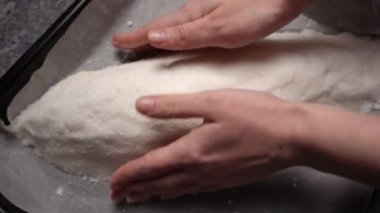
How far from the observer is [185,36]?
23.0 inches

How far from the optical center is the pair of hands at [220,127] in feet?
1.67

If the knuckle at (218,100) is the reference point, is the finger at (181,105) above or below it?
below

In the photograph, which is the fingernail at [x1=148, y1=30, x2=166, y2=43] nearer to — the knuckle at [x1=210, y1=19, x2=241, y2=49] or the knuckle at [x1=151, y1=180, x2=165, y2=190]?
the knuckle at [x1=210, y1=19, x2=241, y2=49]

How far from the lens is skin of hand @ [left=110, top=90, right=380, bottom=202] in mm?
488

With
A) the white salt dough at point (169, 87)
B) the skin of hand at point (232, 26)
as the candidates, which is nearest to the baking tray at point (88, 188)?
the white salt dough at point (169, 87)

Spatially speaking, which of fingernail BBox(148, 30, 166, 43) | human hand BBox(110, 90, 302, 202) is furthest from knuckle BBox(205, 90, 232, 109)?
fingernail BBox(148, 30, 166, 43)

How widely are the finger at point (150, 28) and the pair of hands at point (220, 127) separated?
0.10ft

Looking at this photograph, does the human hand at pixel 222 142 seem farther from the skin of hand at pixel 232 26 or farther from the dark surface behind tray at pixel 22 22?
the dark surface behind tray at pixel 22 22

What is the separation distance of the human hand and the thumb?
84mm

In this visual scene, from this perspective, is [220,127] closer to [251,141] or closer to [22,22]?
[251,141]

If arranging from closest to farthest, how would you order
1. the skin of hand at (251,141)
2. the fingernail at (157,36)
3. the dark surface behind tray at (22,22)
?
the skin of hand at (251,141) < the fingernail at (157,36) < the dark surface behind tray at (22,22)

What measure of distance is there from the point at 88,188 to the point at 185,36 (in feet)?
0.83

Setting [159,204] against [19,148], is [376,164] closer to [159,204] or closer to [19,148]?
[159,204]

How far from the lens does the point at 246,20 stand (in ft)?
1.90
